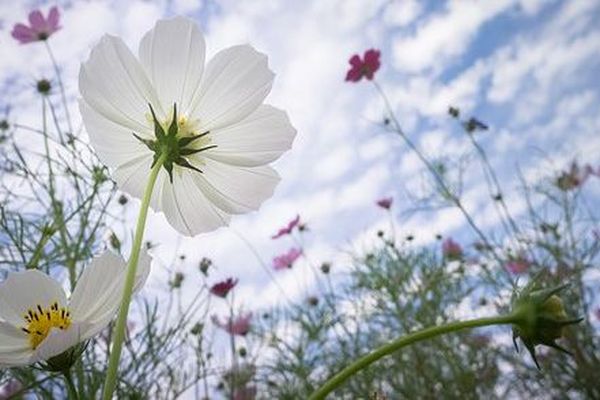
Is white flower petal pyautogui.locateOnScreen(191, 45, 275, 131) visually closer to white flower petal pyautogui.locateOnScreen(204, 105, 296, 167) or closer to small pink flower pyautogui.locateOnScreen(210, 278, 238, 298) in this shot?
white flower petal pyautogui.locateOnScreen(204, 105, 296, 167)

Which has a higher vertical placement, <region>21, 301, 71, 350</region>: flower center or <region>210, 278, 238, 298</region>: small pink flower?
<region>210, 278, 238, 298</region>: small pink flower

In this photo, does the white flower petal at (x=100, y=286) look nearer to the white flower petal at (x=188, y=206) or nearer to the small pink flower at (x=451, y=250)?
the white flower petal at (x=188, y=206)

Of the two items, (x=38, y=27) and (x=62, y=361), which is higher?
(x=38, y=27)

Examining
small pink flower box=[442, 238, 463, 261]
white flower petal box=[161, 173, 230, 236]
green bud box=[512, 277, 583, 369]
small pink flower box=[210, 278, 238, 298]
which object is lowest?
green bud box=[512, 277, 583, 369]

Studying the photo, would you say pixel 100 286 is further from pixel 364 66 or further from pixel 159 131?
pixel 364 66

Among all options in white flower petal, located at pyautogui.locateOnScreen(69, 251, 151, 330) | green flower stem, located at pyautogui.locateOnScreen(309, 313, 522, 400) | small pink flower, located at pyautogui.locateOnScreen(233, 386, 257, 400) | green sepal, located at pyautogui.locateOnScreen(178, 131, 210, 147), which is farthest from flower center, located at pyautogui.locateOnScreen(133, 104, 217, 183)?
small pink flower, located at pyautogui.locateOnScreen(233, 386, 257, 400)

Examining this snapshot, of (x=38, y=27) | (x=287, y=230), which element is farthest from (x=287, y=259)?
(x=38, y=27)
